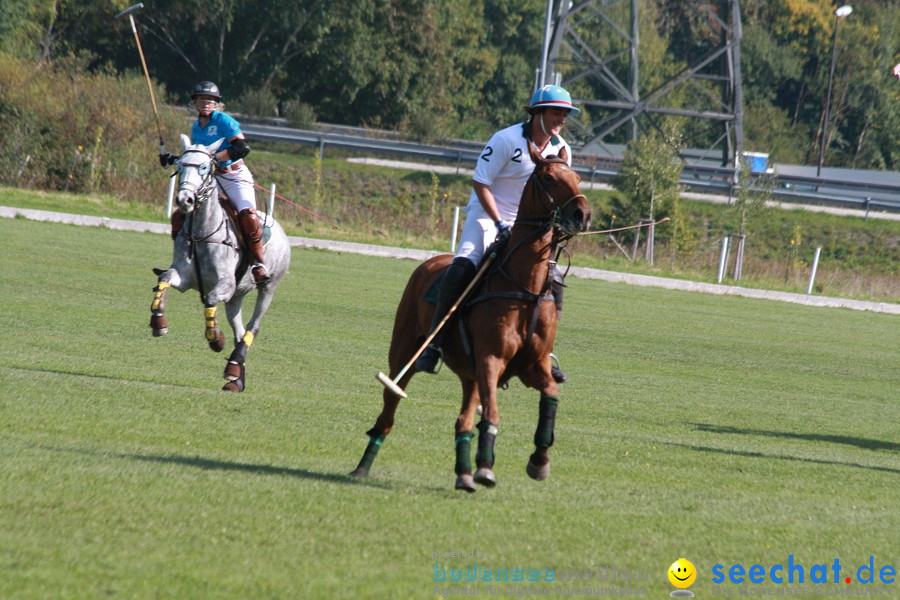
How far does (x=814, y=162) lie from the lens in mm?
Result: 75812

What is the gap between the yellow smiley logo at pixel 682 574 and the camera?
581 centimetres

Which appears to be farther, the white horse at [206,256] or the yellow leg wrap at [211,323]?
the yellow leg wrap at [211,323]

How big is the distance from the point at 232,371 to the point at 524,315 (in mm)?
5062

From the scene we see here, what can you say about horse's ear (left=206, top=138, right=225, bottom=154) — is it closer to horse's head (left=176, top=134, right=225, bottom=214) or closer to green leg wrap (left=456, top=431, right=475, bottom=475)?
horse's head (left=176, top=134, right=225, bottom=214)

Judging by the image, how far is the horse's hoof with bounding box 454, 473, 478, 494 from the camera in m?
7.14

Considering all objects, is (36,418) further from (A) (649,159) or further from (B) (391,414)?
(A) (649,159)

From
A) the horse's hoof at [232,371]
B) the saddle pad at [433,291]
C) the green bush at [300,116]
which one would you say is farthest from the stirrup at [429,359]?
the green bush at [300,116]

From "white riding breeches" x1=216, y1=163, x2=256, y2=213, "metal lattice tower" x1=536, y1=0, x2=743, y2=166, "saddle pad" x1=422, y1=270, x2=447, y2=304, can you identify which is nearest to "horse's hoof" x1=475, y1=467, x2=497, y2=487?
"saddle pad" x1=422, y1=270, x2=447, y2=304

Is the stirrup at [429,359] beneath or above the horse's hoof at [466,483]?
above

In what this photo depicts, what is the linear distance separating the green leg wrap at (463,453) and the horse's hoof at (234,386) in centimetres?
464

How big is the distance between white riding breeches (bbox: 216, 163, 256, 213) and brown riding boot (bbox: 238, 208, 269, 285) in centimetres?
10

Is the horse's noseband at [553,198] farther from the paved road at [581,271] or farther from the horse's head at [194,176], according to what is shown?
the paved road at [581,271]

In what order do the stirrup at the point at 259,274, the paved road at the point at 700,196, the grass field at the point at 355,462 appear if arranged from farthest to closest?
the paved road at the point at 700,196
the stirrup at the point at 259,274
the grass field at the point at 355,462

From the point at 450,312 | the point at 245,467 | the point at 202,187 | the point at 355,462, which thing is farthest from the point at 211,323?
the point at 450,312
